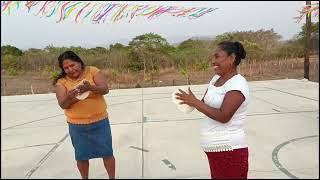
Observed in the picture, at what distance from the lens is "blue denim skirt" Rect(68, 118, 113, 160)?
2.82 m

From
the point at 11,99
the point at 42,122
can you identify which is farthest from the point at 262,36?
the point at 42,122

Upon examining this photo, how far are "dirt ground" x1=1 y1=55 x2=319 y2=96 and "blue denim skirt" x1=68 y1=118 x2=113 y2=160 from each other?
1112 centimetres

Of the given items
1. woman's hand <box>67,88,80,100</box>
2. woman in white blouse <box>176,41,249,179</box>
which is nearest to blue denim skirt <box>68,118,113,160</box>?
woman's hand <box>67,88,80,100</box>

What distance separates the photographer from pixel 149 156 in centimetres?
420

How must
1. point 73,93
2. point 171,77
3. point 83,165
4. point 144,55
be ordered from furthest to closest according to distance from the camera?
point 144,55, point 171,77, point 83,165, point 73,93

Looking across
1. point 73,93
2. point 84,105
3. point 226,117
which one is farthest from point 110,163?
point 226,117

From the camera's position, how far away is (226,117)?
1.85 metres

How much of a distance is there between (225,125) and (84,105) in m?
1.26

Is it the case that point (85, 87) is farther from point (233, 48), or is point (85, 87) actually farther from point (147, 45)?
point (147, 45)

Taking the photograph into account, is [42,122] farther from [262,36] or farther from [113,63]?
[262,36]

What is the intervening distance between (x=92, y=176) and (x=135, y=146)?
1.14m

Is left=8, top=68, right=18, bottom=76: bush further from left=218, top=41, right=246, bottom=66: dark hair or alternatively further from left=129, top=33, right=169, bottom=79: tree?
left=218, top=41, right=246, bottom=66: dark hair

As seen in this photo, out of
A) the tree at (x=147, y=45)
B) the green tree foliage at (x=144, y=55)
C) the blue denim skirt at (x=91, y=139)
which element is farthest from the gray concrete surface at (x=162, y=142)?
the tree at (x=147, y=45)

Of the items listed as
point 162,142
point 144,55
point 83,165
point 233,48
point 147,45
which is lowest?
point 162,142
